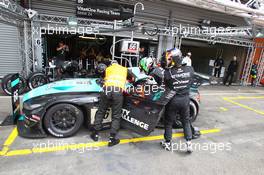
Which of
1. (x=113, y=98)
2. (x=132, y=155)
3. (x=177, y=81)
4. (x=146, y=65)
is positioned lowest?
(x=132, y=155)

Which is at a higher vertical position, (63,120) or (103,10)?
(103,10)

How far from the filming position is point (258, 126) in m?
4.90

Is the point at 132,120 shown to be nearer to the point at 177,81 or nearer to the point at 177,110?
the point at 177,110

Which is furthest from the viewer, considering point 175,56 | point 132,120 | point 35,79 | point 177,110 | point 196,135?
point 35,79

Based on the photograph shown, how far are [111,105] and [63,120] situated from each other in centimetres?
94

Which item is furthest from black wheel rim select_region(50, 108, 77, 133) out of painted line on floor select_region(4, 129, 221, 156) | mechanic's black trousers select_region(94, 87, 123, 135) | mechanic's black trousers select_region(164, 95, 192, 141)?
mechanic's black trousers select_region(164, 95, 192, 141)

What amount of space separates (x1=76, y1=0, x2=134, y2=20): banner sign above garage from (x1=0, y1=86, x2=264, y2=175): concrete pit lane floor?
614 cm

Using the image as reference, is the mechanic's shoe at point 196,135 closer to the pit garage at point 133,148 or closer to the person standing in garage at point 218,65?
the pit garage at point 133,148

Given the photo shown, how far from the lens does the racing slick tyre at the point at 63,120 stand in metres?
3.35

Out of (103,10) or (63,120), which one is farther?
(103,10)

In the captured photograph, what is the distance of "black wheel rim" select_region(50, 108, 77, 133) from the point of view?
340 centimetres

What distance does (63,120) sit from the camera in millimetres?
3447

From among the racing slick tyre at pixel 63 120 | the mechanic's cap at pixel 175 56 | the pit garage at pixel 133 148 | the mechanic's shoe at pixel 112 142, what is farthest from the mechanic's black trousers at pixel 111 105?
the mechanic's cap at pixel 175 56

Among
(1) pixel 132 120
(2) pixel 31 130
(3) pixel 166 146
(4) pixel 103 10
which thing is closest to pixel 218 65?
(4) pixel 103 10
